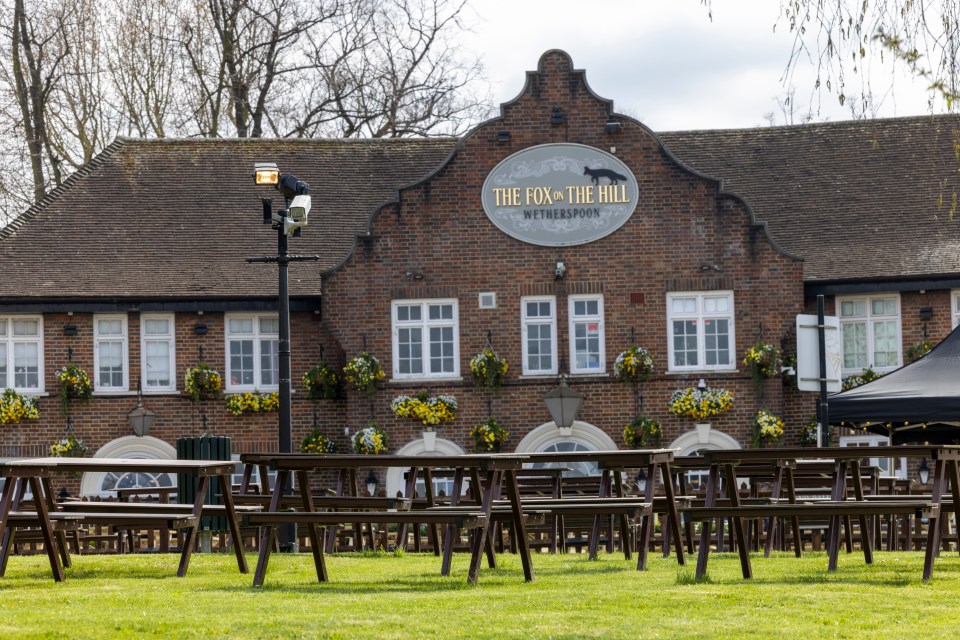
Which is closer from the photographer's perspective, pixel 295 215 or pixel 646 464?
pixel 646 464

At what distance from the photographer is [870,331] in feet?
87.0

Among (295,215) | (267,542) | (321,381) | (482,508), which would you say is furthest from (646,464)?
(321,381)

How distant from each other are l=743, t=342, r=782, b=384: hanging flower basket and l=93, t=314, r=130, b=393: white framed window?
35.3 feet

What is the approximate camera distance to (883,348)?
2645 cm

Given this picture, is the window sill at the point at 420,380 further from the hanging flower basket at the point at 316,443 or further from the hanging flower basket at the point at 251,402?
the hanging flower basket at the point at 251,402

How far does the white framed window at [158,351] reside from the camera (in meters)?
26.9

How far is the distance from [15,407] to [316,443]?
17.0 feet

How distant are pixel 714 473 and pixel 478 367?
1510 cm

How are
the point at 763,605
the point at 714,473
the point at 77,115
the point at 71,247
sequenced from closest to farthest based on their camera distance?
1. the point at 763,605
2. the point at 714,473
3. the point at 71,247
4. the point at 77,115

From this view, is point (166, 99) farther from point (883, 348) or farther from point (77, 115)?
point (883, 348)

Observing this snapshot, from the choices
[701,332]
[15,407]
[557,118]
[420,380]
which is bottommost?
[15,407]

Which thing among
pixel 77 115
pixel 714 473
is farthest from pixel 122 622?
pixel 77 115

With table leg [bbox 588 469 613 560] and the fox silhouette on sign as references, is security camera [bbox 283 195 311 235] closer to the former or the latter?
table leg [bbox 588 469 613 560]

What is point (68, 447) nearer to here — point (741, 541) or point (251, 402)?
point (251, 402)
